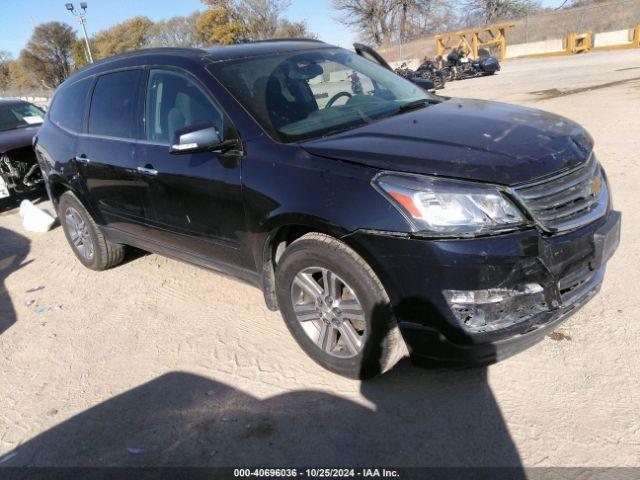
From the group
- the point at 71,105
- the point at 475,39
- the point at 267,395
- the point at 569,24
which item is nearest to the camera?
the point at 267,395

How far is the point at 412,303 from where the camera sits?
8.24 ft

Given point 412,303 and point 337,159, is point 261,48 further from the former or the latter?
point 412,303

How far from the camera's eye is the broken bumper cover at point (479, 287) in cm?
237

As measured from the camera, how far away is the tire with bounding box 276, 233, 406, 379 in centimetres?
265

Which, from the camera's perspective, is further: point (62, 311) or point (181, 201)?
point (62, 311)

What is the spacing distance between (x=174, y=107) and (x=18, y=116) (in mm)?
7406

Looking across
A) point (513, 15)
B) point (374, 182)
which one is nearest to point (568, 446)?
point (374, 182)

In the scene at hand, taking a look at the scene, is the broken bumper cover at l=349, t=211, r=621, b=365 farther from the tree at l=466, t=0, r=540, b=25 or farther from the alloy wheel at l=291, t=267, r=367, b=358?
the tree at l=466, t=0, r=540, b=25

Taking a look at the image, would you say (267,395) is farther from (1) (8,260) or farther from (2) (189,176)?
(1) (8,260)

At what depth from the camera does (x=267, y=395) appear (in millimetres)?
2998

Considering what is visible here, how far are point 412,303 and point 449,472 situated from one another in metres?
0.77

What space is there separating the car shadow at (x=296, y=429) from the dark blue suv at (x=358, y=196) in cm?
28

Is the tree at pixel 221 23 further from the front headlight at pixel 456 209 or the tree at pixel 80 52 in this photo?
the front headlight at pixel 456 209

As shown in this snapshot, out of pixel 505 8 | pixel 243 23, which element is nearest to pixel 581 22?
pixel 505 8
